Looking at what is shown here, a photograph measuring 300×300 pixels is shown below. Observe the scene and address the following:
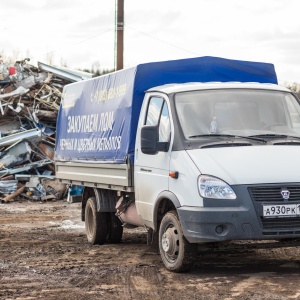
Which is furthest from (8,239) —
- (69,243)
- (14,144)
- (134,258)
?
(14,144)

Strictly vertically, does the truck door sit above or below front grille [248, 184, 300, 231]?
above

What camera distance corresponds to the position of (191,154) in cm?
894

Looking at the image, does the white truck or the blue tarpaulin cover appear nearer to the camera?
the white truck

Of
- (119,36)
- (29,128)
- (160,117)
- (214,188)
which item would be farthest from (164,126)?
(119,36)

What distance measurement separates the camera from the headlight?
849cm

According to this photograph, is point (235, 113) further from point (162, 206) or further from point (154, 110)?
point (162, 206)

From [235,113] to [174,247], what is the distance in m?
1.80

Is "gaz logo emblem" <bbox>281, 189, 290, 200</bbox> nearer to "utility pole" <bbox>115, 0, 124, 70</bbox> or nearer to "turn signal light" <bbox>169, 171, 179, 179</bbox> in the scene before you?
"turn signal light" <bbox>169, 171, 179, 179</bbox>

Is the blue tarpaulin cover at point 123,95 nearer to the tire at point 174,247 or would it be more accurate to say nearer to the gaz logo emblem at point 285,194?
the tire at point 174,247

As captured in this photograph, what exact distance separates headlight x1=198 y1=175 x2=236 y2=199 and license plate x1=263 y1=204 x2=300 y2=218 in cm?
38

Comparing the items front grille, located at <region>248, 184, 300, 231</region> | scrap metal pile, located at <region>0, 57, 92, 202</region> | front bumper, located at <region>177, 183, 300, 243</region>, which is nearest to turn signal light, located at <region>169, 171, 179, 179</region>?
front bumper, located at <region>177, 183, 300, 243</region>

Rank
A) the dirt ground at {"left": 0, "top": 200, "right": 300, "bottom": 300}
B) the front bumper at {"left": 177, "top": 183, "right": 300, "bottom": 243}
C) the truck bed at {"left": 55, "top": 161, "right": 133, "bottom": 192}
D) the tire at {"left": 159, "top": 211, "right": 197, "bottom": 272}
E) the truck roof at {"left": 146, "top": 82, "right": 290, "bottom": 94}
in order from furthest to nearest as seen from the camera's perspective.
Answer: the truck bed at {"left": 55, "top": 161, "right": 133, "bottom": 192} → the truck roof at {"left": 146, "top": 82, "right": 290, "bottom": 94} → the tire at {"left": 159, "top": 211, "right": 197, "bottom": 272} → the front bumper at {"left": 177, "top": 183, "right": 300, "bottom": 243} → the dirt ground at {"left": 0, "top": 200, "right": 300, "bottom": 300}

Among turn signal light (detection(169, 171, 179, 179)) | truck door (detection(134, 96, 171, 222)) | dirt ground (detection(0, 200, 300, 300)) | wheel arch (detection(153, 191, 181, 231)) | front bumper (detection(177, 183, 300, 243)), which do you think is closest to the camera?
dirt ground (detection(0, 200, 300, 300))

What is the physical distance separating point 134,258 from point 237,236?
8.10 feet
